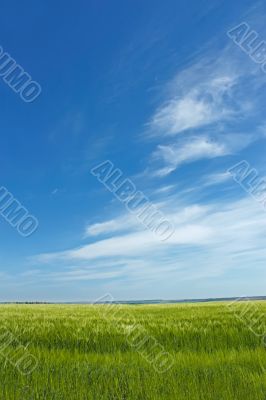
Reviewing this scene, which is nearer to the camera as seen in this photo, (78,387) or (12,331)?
(78,387)

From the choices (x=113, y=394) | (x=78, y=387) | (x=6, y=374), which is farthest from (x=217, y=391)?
(x=6, y=374)

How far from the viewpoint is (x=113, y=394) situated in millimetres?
4566

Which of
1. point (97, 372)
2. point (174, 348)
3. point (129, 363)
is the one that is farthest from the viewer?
point (174, 348)

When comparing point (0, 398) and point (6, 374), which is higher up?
point (6, 374)

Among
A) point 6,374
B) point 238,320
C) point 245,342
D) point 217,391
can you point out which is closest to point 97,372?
point 6,374

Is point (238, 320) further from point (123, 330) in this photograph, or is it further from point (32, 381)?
point (32, 381)

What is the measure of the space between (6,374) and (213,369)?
2.85m

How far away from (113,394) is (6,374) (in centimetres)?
177

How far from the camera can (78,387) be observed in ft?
15.5

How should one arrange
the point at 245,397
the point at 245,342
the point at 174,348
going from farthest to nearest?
1. the point at 245,342
2. the point at 174,348
3. the point at 245,397

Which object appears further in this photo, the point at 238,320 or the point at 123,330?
the point at 238,320

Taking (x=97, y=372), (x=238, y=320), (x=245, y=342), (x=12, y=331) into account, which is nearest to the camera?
(x=97, y=372)

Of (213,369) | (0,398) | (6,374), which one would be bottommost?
(213,369)

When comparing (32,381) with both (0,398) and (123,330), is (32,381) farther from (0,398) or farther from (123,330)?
(123,330)
